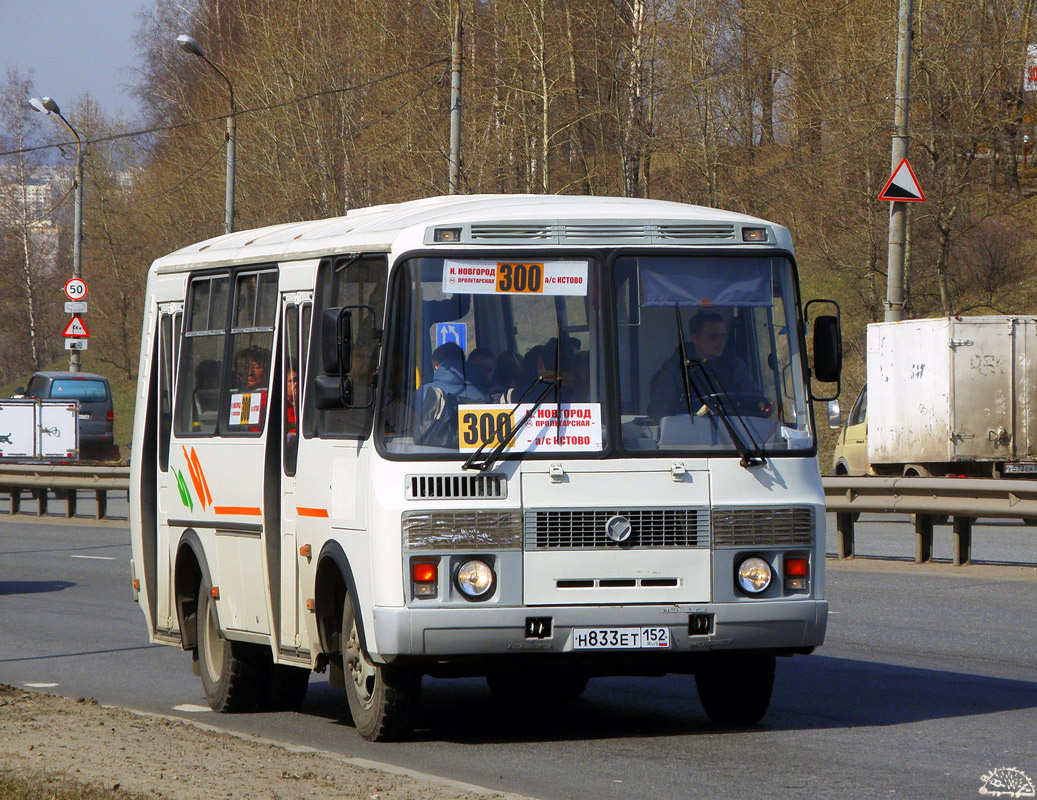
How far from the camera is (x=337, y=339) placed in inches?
310

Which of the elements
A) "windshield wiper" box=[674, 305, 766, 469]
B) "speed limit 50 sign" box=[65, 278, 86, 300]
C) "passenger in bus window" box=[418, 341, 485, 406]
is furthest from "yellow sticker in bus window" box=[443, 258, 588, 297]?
"speed limit 50 sign" box=[65, 278, 86, 300]

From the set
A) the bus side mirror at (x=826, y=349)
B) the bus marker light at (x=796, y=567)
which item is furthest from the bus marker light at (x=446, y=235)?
the bus marker light at (x=796, y=567)

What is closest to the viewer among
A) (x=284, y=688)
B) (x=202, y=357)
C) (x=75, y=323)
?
(x=284, y=688)

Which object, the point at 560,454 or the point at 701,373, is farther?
the point at 701,373

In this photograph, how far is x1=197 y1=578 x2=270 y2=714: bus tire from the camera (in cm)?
973

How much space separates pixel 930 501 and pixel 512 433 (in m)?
10.6

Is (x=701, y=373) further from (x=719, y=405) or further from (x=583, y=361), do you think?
(x=583, y=361)

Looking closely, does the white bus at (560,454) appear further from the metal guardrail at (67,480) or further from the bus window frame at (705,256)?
the metal guardrail at (67,480)

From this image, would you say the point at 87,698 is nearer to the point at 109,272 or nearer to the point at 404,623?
the point at 404,623

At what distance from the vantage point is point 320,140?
4978cm

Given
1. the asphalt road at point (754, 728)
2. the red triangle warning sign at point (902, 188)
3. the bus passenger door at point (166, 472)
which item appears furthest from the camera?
the red triangle warning sign at point (902, 188)

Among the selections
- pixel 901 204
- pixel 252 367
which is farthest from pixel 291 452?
pixel 901 204

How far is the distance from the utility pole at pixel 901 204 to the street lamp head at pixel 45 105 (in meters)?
23.0

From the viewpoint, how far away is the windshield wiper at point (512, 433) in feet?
25.6
